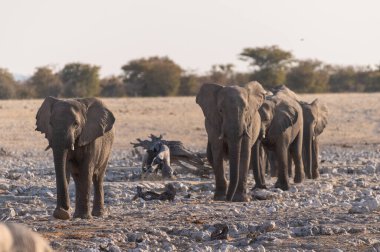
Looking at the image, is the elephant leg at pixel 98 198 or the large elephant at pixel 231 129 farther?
the large elephant at pixel 231 129

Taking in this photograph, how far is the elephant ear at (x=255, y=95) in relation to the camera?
1605cm

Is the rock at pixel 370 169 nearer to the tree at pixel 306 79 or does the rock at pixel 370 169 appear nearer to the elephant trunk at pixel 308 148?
the elephant trunk at pixel 308 148

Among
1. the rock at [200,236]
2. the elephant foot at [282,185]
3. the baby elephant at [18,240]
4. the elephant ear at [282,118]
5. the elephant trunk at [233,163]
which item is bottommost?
the elephant foot at [282,185]

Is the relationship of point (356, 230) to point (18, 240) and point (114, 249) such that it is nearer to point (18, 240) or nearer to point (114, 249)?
point (114, 249)

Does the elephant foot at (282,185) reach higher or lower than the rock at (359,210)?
lower

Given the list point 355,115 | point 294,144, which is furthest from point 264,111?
point 355,115

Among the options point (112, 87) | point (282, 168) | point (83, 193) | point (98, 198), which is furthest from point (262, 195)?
point (112, 87)

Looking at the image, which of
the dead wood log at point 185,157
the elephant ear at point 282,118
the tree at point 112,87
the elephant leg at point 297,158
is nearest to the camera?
the elephant ear at point 282,118

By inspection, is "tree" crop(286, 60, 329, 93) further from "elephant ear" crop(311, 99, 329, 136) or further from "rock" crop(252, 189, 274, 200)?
"rock" crop(252, 189, 274, 200)

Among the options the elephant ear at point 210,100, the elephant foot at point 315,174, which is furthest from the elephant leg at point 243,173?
the elephant foot at point 315,174

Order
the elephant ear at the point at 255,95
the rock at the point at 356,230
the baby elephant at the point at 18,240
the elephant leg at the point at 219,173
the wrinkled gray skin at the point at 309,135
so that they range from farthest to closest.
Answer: the wrinkled gray skin at the point at 309,135 → the elephant ear at the point at 255,95 → the elephant leg at the point at 219,173 → the rock at the point at 356,230 → the baby elephant at the point at 18,240

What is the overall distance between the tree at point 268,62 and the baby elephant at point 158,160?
3779 centimetres

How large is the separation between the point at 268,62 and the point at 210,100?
148 ft

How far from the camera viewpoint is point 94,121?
1305 cm
